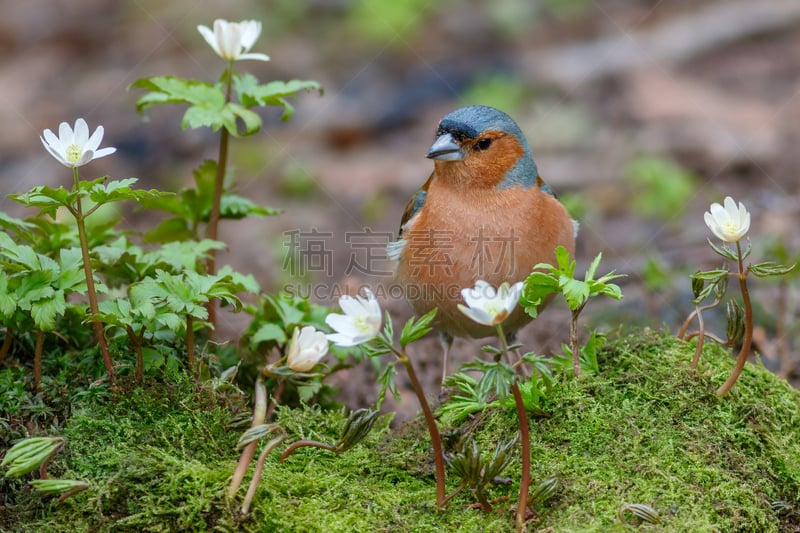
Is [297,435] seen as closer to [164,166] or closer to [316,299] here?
[316,299]

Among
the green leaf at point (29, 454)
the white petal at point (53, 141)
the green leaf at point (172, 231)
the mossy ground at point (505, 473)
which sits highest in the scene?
the white petal at point (53, 141)

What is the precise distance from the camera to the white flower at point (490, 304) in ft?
7.87

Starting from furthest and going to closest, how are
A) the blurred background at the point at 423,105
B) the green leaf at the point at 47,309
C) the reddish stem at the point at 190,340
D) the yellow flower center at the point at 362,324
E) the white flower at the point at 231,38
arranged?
1. the blurred background at the point at 423,105
2. the white flower at the point at 231,38
3. the reddish stem at the point at 190,340
4. the green leaf at the point at 47,309
5. the yellow flower center at the point at 362,324

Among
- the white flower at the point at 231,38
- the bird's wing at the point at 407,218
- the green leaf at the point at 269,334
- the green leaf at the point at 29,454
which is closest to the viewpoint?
the green leaf at the point at 29,454

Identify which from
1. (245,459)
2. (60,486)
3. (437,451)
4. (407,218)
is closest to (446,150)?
(407,218)

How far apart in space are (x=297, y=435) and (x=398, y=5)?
7.80 m

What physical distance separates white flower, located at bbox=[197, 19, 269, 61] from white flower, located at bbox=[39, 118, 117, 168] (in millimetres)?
862

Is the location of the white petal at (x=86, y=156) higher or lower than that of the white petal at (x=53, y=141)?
lower

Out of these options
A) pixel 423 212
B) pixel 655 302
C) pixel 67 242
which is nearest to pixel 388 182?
pixel 655 302

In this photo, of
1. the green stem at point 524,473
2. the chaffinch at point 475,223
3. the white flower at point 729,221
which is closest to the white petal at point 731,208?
the white flower at point 729,221

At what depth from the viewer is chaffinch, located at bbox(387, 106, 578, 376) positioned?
3875 millimetres

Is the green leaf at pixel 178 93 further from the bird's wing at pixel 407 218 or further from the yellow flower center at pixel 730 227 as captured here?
the yellow flower center at pixel 730 227

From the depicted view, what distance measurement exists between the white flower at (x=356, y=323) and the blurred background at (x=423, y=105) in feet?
12.3

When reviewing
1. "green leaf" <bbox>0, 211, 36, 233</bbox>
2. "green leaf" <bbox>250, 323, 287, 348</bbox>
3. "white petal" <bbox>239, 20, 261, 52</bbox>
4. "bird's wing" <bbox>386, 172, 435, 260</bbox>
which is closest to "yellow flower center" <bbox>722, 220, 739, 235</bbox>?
"bird's wing" <bbox>386, 172, 435, 260</bbox>
